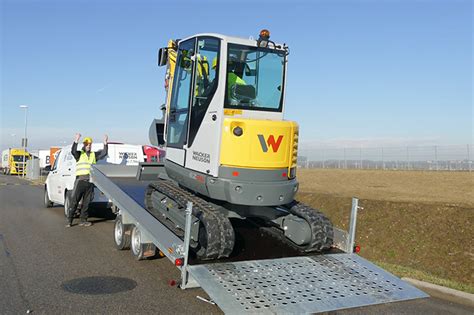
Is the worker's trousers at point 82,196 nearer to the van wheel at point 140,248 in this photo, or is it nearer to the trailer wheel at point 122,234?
the trailer wheel at point 122,234

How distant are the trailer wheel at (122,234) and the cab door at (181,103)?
Answer: 1656mm

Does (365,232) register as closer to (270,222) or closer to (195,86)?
(270,222)

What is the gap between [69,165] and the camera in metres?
12.1

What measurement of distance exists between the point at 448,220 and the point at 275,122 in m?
7.52

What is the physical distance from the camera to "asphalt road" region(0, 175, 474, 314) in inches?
218

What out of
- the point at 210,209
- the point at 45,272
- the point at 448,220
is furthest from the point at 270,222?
the point at 448,220

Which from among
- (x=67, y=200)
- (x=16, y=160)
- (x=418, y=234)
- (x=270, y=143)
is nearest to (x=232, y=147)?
(x=270, y=143)

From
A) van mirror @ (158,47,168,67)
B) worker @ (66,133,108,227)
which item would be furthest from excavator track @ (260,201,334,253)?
worker @ (66,133,108,227)

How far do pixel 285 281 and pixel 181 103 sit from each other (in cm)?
329

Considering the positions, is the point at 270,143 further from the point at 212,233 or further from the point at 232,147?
the point at 212,233

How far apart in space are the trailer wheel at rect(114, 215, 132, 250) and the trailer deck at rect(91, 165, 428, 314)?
168cm

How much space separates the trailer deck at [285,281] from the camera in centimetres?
455

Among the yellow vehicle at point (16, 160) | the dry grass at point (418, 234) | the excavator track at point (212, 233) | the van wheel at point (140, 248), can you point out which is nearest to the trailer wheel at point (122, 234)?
the van wheel at point (140, 248)

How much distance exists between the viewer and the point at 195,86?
6.39 meters
